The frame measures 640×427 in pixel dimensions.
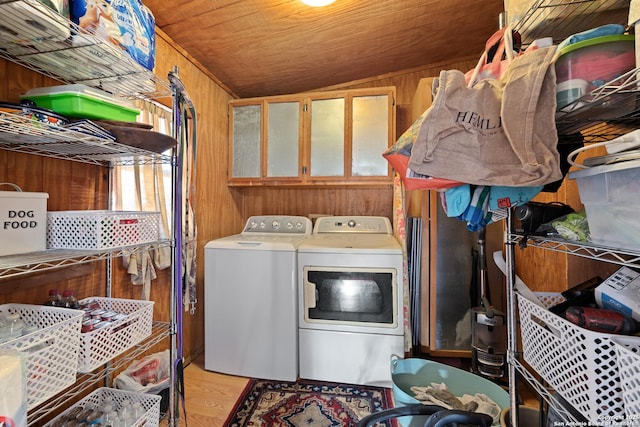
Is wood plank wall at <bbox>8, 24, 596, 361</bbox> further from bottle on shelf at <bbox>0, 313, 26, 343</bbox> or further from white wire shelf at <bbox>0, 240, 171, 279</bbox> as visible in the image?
white wire shelf at <bbox>0, 240, 171, 279</bbox>

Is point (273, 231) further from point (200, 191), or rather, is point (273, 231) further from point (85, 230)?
point (85, 230)

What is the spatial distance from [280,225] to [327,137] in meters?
0.86

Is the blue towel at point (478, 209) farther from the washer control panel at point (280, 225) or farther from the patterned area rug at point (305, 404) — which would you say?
the washer control panel at point (280, 225)

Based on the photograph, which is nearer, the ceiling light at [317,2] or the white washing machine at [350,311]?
the ceiling light at [317,2]

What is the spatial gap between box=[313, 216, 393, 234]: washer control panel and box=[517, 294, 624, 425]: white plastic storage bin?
1565 mm

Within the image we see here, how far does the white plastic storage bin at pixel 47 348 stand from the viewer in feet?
2.49

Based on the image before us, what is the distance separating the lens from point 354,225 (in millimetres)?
2377

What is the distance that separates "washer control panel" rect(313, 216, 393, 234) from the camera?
234 cm

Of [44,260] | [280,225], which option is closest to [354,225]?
[280,225]

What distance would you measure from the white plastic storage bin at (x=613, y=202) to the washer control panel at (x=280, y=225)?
1.85 metres

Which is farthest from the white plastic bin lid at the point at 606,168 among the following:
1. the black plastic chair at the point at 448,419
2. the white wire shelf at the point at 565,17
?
the black plastic chair at the point at 448,419

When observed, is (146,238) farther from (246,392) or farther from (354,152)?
(354,152)

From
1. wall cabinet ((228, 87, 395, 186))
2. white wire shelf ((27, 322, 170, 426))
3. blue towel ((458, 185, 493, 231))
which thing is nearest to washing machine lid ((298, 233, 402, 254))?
wall cabinet ((228, 87, 395, 186))

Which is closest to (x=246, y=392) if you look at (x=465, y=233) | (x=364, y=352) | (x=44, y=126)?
(x=364, y=352)
